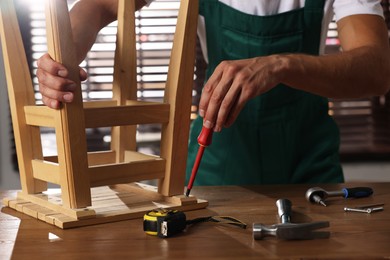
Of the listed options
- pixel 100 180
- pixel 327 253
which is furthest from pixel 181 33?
pixel 327 253

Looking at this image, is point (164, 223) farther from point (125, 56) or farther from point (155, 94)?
point (155, 94)

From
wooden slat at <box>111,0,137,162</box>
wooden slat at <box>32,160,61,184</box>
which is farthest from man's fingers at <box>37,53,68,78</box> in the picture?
wooden slat at <box>111,0,137,162</box>

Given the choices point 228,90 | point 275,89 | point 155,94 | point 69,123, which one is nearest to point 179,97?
point 228,90

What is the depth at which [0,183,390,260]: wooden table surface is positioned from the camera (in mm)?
1068

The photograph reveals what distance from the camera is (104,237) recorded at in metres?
1.18

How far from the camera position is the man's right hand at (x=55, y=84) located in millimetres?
1248

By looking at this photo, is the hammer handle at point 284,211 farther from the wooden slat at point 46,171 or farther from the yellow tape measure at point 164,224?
the wooden slat at point 46,171

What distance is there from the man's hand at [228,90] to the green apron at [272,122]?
0.51 m

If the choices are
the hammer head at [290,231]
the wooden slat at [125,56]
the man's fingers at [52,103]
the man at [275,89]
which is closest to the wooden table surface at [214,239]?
the hammer head at [290,231]

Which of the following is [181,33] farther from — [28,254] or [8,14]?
[28,254]

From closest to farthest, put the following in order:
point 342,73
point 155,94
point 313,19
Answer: point 342,73 < point 313,19 < point 155,94

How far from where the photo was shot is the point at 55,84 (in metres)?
1.24

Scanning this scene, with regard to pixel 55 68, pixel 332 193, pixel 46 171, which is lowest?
pixel 332 193

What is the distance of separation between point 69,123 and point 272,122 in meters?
0.77
